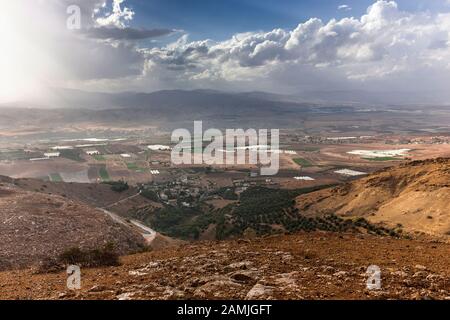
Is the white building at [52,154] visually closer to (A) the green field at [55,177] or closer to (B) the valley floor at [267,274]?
(A) the green field at [55,177]

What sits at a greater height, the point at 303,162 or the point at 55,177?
the point at 303,162

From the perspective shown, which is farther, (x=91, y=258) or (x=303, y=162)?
(x=303, y=162)

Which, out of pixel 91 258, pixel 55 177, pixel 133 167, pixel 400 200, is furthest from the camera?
pixel 133 167

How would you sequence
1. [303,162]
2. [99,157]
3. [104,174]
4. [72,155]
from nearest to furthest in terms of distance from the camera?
[104,174]
[303,162]
[99,157]
[72,155]

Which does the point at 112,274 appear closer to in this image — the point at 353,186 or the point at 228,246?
the point at 228,246

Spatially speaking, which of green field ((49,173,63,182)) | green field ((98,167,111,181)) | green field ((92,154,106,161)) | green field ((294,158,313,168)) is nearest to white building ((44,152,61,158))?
green field ((92,154,106,161))

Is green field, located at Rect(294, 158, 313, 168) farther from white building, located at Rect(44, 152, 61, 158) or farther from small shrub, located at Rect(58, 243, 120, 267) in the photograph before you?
small shrub, located at Rect(58, 243, 120, 267)

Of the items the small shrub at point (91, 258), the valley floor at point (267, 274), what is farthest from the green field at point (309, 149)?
the small shrub at point (91, 258)

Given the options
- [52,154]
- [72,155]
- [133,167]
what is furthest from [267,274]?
[52,154]

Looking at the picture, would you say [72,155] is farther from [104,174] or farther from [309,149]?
[309,149]
